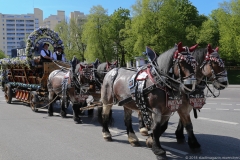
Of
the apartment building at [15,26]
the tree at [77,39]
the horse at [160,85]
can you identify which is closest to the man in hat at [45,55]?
the horse at [160,85]

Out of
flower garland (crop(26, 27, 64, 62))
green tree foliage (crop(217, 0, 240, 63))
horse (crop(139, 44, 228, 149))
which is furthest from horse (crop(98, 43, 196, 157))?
green tree foliage (crop(217, 0, 240, 63))

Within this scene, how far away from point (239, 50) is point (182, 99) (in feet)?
75.7

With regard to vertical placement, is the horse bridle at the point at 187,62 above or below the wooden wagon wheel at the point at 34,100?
above

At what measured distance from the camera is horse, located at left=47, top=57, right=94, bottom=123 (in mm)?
8695

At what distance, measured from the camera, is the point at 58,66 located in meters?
10.9

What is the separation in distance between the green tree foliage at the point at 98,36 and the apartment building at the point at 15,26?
93.9 m

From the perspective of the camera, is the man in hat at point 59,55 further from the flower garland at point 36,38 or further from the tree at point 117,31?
the tree at point 117,31

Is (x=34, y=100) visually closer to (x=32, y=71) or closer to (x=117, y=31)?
(x=32, y=71)

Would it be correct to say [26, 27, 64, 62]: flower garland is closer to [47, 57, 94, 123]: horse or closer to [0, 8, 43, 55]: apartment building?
[47, 57, 94, 123]: horse

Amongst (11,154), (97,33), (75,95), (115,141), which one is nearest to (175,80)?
(115,141)

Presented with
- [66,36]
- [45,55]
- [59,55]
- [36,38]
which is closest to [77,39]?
[66,36]

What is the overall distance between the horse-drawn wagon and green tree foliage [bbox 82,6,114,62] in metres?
26.3

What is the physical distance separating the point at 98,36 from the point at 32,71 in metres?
29.7

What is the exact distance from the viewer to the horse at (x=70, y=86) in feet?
28.5
